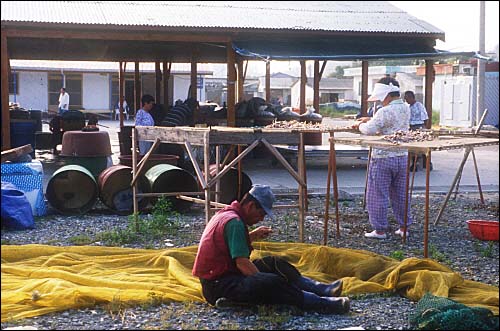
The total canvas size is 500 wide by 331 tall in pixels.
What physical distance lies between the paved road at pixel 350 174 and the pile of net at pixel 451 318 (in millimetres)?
7350

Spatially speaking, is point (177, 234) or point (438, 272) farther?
point (177, 234)

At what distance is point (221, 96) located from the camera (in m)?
46.3

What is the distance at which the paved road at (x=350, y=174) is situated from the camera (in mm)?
13800

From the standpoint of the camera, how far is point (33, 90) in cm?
4059

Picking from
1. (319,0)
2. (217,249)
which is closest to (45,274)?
(217,249)

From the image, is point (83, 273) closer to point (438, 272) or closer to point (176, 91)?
point (438, 272)

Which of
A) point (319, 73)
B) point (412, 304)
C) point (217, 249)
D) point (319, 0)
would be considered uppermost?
point (319, 0)

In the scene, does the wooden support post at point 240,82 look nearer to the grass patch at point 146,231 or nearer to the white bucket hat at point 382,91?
the grass patch at point 146,231

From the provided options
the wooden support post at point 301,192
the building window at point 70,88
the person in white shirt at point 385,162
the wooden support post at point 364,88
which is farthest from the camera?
the building window at point 70,88

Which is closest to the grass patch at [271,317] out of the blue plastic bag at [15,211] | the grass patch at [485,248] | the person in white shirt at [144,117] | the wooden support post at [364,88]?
the grass patch at [485,248]

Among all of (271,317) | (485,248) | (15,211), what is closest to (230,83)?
(15,211)

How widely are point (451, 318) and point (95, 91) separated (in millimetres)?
38191

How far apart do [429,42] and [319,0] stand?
4.15 metres

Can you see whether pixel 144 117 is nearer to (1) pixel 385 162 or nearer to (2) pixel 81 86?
(1) pixel 385 162
